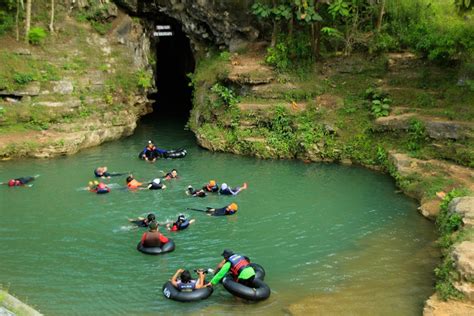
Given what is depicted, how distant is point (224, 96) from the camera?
90.3 feet

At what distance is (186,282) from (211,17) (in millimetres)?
23948

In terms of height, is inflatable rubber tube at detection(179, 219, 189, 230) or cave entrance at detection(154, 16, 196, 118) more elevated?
cave entrance at detection(154, 16, 196, 118)

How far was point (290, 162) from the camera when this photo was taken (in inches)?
979

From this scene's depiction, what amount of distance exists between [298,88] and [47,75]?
15497 mm

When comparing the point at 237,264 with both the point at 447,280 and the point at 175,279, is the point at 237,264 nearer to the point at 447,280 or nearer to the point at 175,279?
the point at 175,279

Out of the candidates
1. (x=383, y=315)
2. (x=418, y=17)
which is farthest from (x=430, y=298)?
(x=418, y=17)

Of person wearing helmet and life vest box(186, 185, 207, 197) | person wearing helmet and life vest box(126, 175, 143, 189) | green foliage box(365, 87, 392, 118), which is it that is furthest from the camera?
green foliage box(365, 87, 392, 118)

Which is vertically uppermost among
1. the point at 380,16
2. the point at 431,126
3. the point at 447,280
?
the point at 380,16

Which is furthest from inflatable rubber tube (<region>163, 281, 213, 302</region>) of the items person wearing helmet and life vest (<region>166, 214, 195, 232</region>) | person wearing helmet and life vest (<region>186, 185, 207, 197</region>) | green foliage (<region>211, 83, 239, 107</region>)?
green foliage (<region>211, 83, 239, 107</region>)

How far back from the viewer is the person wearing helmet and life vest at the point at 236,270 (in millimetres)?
12109

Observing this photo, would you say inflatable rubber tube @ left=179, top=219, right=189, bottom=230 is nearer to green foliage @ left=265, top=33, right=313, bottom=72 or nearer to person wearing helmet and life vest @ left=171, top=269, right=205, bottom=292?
person wearing helmet and life vest @ left=171, top=269, right=205, bottom=292

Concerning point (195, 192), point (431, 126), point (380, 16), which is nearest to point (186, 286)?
point (195, 192)

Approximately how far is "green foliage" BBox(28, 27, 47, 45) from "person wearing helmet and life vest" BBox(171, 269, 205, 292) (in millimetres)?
22494

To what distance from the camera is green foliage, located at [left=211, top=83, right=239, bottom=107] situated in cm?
2748
